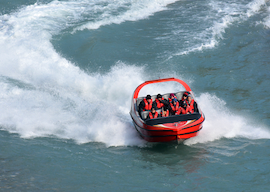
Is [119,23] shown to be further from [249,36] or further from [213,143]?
[213,143]

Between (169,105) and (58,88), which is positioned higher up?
(58,88)

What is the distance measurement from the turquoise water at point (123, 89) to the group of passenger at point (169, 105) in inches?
37.8

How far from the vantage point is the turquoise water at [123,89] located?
8383 millimetres

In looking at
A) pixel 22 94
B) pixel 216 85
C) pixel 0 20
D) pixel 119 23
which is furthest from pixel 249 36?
pixel 0 20

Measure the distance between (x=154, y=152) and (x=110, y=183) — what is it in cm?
211

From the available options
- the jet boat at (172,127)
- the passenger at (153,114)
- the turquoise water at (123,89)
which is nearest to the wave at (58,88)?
the turquoise water at (123,89)

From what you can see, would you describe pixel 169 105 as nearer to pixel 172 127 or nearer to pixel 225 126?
pixel 172 127

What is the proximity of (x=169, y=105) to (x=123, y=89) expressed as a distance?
13.7 feet

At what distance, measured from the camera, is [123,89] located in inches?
566

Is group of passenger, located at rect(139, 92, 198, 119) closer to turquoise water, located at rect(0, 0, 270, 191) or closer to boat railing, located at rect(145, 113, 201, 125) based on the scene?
boat railing, located at rect(145, 113, 201, 125)

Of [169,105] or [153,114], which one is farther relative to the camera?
[169,105]

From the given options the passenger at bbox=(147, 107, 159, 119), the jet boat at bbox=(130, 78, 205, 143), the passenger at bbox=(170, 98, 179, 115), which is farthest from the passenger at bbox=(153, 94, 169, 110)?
the jet boat at bbox=(130, 78, 205, 143)

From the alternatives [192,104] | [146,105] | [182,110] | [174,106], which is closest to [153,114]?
[146,105]

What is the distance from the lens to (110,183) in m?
7.97
